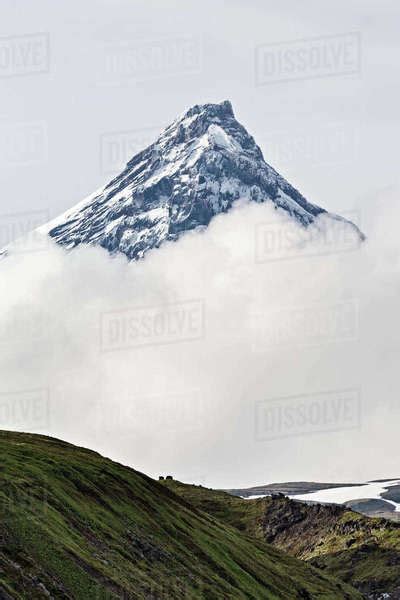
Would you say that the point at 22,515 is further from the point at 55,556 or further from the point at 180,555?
the point at 180,555

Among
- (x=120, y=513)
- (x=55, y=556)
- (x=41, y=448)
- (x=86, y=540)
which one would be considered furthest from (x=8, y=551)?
(x=41, y=448)

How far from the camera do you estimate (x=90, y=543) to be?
154 m

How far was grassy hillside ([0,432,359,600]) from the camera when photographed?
131 metres

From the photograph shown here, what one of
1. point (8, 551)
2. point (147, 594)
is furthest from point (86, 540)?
point (8, 551)

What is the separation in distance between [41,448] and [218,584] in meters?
42.4

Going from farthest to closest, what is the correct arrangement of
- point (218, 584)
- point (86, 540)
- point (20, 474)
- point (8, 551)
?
point (218, 584) → point (20, 474) → point (86, 540) → point (8, 551)

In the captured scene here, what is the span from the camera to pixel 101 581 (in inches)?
5418

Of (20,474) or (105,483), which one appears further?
(105,483)

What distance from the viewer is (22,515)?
140 meters

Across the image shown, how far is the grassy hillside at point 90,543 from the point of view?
131375mm

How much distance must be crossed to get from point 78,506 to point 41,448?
34.3m

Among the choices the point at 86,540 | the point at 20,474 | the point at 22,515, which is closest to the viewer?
the point at 22,515

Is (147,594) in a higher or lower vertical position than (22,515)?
lower

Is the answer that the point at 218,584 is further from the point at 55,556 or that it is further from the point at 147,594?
the point at 55,556
